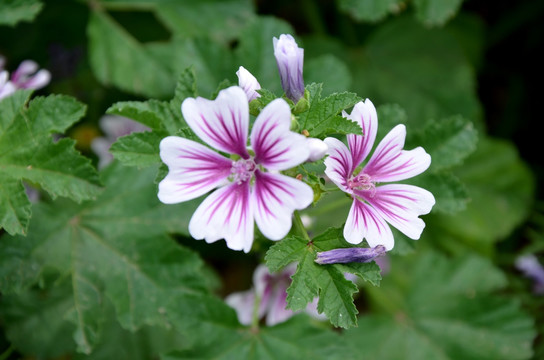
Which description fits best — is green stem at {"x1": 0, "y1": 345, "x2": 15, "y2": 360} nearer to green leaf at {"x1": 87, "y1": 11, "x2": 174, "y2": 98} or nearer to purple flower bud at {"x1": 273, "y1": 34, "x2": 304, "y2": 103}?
green leaf at {"x1": 87, "y1": 11, "x2": 174, "y2": 98}

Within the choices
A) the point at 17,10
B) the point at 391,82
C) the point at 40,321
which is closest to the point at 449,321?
the point at 391,82

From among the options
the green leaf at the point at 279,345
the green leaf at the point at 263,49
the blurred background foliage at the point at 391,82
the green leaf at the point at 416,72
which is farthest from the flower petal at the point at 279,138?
the green leaf at the point at 416,72

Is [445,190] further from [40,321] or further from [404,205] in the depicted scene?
[40,321]

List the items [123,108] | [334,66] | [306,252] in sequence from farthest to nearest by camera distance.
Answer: [334,66] → [123,108] → [306,252]

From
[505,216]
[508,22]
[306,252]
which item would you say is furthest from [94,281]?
[508,22]

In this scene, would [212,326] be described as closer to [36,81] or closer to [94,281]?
[94,281]

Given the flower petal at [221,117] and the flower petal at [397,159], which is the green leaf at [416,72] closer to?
the flower petal at [397,159]
